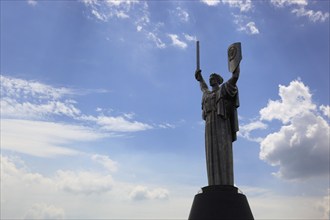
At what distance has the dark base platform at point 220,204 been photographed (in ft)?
37.8

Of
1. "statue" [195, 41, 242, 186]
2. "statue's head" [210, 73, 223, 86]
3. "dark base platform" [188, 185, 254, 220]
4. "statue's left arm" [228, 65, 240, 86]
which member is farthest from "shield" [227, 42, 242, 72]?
"dark base platform" [188, 185, 254, 220]

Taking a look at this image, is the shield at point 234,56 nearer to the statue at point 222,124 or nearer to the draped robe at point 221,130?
the statue at point 222,124

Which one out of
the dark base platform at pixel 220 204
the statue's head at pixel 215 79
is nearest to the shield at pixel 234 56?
the statue's head at pixel 215 79

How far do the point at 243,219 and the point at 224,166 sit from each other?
1990 mm

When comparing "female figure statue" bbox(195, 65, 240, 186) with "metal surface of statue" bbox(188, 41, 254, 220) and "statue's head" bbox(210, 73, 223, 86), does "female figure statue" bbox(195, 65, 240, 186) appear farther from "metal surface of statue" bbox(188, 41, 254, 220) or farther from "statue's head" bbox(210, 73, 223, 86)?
"statue's head" bbox(210, 73, 223, 86)

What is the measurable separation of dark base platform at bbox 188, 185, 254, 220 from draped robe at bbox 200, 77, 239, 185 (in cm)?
69

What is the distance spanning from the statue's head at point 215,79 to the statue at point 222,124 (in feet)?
1.14

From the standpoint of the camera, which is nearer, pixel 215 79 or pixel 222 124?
pixel 222 124

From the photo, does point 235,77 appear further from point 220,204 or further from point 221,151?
point 220,204

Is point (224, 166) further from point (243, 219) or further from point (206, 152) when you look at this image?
point (243, 219)

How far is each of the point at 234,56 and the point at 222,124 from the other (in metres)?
2.28

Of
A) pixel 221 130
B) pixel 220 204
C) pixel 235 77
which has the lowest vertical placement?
pixel 220 204

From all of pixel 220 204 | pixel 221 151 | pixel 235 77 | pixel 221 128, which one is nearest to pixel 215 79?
pixel 235 77

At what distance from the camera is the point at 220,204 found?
1166 cm
